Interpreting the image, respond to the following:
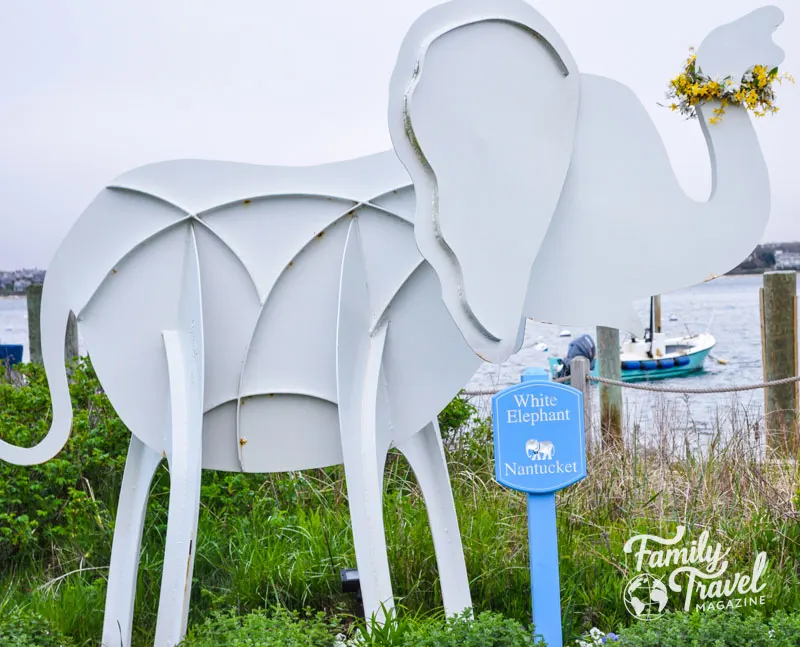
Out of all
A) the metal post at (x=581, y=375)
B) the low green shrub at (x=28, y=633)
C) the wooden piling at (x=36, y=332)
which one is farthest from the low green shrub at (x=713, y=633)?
the wooden piling at (x=36, y=332)

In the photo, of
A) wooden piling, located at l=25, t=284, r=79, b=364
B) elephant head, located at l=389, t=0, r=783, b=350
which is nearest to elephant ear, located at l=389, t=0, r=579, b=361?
elephant head, located at l=389, t=0, r=783, b=350

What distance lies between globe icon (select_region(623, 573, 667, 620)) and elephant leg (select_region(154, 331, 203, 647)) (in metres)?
1.82

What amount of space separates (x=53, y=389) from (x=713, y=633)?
2.74 meters

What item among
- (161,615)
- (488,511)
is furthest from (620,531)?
(161,615)

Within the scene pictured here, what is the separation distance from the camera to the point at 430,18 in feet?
8.80

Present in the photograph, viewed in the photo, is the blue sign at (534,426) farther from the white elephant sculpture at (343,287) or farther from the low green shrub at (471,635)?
the low green shrub at (471,635)

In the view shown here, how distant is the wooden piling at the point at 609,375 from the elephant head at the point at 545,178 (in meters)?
4.48

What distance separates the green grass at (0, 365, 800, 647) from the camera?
171 inches

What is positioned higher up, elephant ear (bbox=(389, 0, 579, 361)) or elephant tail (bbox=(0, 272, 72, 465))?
elephant ear (bbox=(389, 0, 579, 361))

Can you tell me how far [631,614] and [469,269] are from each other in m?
1.99

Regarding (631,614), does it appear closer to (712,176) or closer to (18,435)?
(712,176)

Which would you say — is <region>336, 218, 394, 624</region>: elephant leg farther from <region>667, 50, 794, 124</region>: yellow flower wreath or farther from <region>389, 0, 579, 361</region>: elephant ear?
<region>667, 50, 794, 124</region>: yellow flower wreath

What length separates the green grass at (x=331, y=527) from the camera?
171 inches

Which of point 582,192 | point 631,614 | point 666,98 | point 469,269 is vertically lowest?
point 631,614
